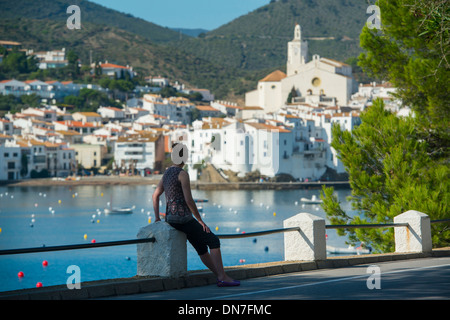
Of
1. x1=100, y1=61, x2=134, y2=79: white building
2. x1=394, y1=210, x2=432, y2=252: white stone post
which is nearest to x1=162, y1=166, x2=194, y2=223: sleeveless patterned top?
x1=394, y1=210, x2=432, y2=252: white stone post

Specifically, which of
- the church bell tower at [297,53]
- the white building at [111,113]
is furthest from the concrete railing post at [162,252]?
the church bell tower at [297,53]

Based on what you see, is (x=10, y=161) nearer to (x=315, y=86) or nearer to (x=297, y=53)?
(x=315, y=86)

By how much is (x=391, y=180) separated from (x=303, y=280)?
8673 mm

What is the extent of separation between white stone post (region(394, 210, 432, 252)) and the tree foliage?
11.4 ft

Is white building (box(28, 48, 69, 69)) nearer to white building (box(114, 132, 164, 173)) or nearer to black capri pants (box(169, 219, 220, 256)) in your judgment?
white building (box(114, 132, 164, 173))

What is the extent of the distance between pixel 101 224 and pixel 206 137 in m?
40.2

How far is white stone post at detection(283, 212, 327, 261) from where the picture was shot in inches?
401

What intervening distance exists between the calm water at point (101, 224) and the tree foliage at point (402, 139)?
60.6 feet

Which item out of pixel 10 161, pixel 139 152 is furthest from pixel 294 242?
pixel 139 152

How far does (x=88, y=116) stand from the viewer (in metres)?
122

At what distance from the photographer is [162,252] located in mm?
8398

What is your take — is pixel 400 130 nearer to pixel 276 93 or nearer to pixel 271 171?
pixel 271 171

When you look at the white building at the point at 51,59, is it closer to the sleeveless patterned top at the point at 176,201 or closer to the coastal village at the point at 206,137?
the coastal village at the point at 206,137
